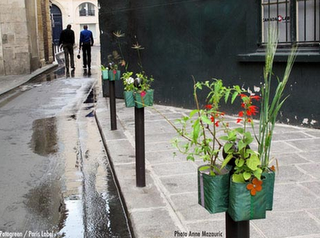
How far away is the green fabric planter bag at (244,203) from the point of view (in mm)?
2398

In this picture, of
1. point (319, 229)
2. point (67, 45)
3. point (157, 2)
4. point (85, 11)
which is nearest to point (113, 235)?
point (319, 229)

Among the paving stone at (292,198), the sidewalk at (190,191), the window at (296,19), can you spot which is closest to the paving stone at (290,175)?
the sidewalk at (190,191)

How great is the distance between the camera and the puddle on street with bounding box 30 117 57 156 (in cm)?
711

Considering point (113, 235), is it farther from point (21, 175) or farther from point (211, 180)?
point (21, 175)

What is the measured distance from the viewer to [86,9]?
6100cm

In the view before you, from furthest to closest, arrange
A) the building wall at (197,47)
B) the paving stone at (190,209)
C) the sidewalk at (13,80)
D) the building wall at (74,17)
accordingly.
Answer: the building wall at (74,17) → the sidewalk at (13,80) → the building wall at (197,47) → the paving stone at (190,209)

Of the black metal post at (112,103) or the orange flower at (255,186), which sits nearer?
the orange flower at (255,186)

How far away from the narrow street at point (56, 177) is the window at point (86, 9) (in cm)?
5179

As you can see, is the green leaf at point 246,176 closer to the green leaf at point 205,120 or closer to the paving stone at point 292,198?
the green leaf at point 205,120

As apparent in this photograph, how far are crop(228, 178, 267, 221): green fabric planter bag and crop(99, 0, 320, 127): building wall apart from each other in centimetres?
511

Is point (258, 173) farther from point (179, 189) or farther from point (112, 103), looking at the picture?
point (112, 103)

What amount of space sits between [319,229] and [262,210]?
151cm

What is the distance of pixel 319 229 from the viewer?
373 cm

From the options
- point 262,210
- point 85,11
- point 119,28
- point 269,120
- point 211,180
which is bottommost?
point 262,210
